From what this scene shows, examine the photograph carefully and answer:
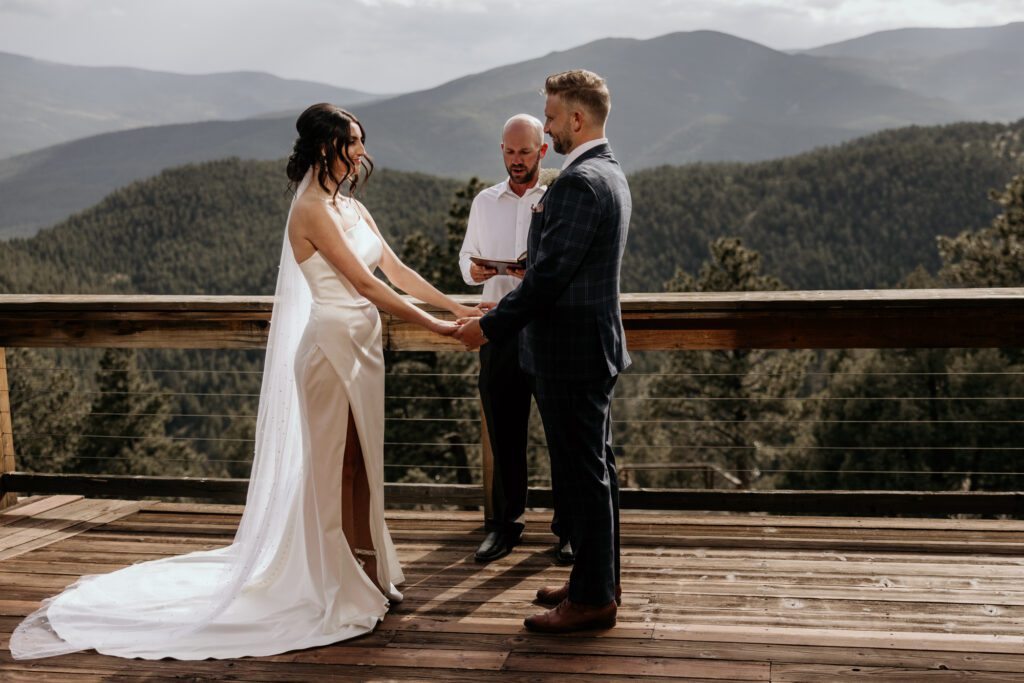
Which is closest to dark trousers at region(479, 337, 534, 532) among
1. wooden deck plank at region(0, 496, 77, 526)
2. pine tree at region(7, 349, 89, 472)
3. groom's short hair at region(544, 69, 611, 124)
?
groom's short hair at region(544, 69, 611, 124)

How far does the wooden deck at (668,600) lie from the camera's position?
2535 mm

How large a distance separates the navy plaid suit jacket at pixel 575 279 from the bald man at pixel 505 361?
0.64 meters

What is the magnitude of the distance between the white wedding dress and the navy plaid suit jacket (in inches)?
21.2

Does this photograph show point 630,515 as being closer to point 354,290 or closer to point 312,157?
point 354,290

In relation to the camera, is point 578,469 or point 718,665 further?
point 578,469

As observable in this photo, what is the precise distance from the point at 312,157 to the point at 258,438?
94 cm

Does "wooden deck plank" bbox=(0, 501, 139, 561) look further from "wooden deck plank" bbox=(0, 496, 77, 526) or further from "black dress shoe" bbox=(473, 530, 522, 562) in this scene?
"black dress shoe" bbox=(473, 530, 522, 562)

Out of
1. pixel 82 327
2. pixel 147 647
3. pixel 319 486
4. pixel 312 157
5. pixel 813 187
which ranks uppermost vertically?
pixel 813 187

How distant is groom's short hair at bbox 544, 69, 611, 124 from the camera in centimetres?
262

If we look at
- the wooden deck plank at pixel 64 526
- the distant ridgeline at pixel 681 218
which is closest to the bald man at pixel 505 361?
the wooden deck plank at pixel 64 526

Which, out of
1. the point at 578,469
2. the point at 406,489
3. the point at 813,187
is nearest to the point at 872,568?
the point at 578,469

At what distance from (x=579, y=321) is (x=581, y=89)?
2.08 ft

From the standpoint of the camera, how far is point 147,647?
2.75m

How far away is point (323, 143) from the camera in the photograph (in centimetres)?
282
